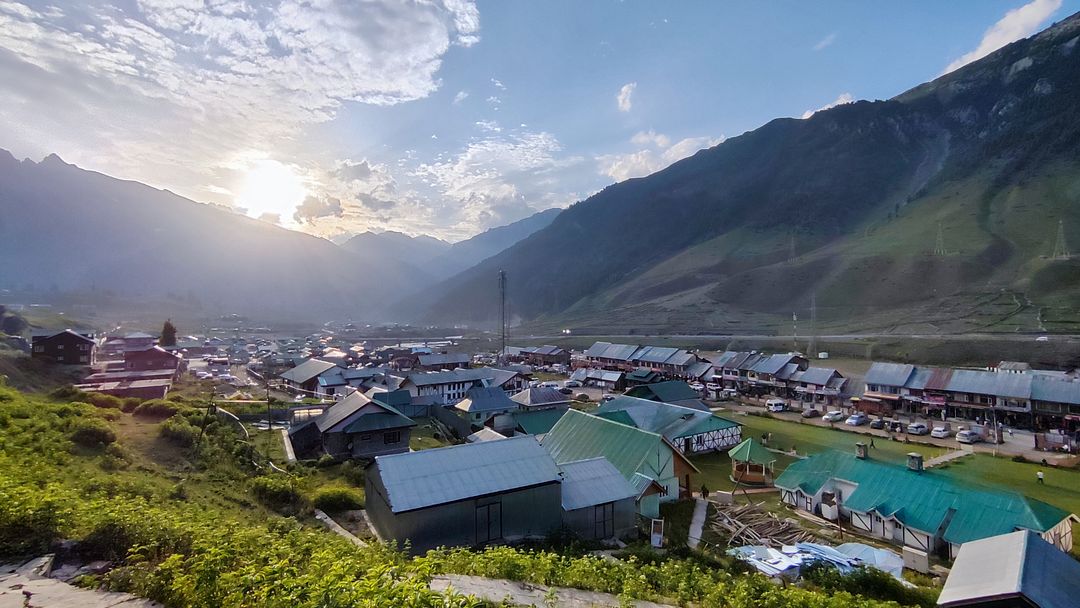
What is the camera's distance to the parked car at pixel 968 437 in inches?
1280

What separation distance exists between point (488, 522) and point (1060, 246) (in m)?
→ 115

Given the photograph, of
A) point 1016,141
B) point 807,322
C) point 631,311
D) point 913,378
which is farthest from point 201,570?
point 1016,141

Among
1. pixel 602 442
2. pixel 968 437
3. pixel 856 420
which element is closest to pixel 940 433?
pixel 968 437

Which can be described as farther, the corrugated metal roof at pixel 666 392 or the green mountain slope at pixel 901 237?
the green mountain slope at pixel 901 237

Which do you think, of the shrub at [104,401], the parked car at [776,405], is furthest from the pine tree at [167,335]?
the parked car at [776,405]

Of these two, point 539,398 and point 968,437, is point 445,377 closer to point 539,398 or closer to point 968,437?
point 539,398

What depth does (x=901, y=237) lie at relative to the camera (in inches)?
4326

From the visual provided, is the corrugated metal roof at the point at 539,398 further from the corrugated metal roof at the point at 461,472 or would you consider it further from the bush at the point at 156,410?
the corrugated metal roof at the point at 461,472

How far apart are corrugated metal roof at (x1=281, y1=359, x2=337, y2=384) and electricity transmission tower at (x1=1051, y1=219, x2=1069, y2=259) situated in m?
111

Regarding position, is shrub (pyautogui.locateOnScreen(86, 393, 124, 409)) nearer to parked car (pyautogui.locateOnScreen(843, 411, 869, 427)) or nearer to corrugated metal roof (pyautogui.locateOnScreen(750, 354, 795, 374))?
parked car (pyautogui.locateOnScreen(843, 411, 869, 427))

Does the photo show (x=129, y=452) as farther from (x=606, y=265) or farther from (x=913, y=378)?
(x=606, y=265)

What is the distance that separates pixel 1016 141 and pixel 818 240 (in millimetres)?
53747

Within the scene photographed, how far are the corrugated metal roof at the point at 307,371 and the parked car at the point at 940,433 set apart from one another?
51748 millimetres

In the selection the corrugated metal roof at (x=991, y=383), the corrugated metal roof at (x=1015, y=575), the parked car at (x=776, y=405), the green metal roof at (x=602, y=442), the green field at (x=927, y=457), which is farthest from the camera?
the parked car at (x=776, y=405)
